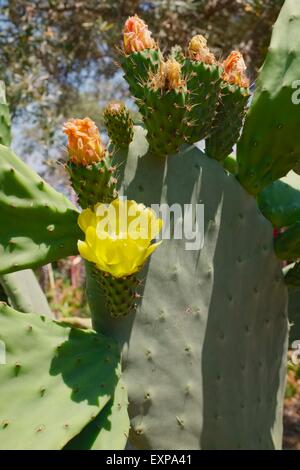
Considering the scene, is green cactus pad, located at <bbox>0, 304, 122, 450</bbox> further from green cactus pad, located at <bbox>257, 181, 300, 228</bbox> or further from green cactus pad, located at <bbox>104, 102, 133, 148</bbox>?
green cactus pad, located at <bbox>257, 181, 300, 228</bbox>

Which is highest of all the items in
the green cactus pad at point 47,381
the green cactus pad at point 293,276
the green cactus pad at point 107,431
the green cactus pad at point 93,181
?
the green cactus pad at point 93,181

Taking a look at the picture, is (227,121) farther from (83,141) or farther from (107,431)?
(107,431)

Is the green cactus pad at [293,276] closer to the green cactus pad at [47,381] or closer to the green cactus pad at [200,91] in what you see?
the green cactus pad at [200,91]

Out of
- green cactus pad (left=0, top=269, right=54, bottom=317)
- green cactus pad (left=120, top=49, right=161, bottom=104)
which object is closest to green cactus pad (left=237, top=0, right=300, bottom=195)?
green cactus pad (left=120, top=49, right=161, bottom=104)

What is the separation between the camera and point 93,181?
1.11m

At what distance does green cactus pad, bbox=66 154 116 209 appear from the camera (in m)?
1.11

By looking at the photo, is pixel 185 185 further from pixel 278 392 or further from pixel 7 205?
pixel 278 392

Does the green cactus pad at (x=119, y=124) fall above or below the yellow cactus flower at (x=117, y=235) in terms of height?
above

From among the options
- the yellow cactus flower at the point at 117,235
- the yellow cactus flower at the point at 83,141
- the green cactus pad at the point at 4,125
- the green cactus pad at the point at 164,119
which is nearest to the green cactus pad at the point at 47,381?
the yellow cactus flower at the point at 117,235

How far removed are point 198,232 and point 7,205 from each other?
17.0 inches

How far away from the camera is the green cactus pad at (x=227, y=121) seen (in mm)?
1351

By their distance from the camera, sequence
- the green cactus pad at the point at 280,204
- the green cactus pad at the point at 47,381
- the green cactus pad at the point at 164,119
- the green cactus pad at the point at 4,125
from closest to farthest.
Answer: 1. the green cactus pad at the point at 47,381
2. the green cactus pad at the point at 164,119
3. the green cactus pad at the point at 4,125
4. the green cactus pad at the point at 280,204

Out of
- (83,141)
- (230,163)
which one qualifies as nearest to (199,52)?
(83,141)

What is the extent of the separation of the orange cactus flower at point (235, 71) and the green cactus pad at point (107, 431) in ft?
2.27
